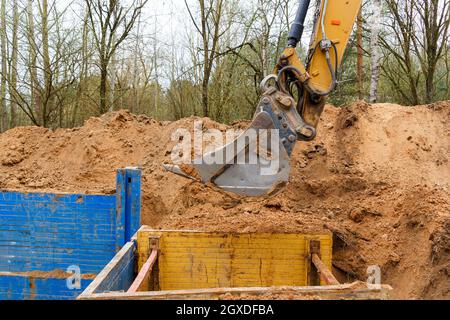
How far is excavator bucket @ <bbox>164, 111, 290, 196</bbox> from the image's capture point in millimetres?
3689

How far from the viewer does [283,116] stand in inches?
149

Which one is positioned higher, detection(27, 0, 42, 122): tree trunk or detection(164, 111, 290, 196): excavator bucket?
detection(27, 0, 42, 122): tree trunk

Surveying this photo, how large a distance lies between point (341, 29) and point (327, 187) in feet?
9.79

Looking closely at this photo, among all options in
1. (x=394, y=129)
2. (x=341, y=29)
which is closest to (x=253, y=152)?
(x=341, y=29)

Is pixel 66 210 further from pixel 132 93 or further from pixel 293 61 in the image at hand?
pixel 132 93

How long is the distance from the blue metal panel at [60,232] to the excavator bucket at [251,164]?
72cm

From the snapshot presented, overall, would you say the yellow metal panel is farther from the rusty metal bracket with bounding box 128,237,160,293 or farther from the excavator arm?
the excavator arm

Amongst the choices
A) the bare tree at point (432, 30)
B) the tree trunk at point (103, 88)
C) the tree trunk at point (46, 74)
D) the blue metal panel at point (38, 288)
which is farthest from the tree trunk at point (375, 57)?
the blue metal panel at point (38, 288)

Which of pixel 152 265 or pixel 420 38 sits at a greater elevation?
pixel 420 38

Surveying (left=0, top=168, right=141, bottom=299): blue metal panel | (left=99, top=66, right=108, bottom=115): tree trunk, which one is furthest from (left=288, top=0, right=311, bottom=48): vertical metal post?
(left=99, top=66, right=108, bottom=115): tree trunk

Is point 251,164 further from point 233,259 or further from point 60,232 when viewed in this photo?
point 60,232

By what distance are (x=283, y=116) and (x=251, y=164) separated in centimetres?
50

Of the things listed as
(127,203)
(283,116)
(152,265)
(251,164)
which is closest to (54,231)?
(127,203)

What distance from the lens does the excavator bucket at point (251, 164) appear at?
369cm
